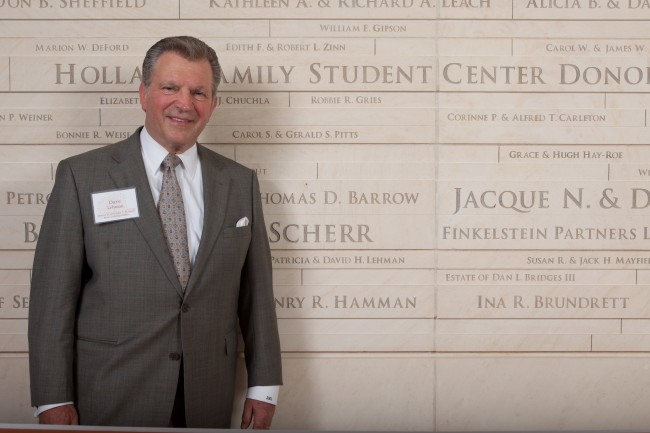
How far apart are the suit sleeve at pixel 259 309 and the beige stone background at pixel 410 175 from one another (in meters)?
0.30

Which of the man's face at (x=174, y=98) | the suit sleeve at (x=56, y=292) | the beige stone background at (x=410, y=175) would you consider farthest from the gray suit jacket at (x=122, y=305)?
the beige stone background at (x=410, y=175)

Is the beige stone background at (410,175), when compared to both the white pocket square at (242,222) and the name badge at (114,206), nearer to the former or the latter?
the white pocket square at (242,222)

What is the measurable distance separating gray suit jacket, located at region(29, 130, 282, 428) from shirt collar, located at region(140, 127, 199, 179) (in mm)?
34

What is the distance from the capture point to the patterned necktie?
1896 millimetres

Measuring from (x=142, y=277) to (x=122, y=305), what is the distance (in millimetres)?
96

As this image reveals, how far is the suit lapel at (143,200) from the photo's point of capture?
1.85 meters

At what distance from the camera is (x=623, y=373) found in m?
2.47

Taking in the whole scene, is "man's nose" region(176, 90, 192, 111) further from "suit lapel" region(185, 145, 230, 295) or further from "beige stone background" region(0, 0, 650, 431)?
"beige stone background" region(0, 0, 650, 431)

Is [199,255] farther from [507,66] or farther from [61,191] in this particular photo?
[507,66]

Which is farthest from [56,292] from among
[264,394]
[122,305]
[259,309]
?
[264,394]

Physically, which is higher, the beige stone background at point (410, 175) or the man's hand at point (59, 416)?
the beige stone background at point (410, 175)

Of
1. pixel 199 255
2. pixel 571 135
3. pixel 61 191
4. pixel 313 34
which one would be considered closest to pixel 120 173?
pixel 61 191

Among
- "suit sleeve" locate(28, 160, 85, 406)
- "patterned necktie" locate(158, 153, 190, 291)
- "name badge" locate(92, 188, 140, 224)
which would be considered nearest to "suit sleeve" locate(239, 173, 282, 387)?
"patterned necktie" locate(158, 153, 190, 291)

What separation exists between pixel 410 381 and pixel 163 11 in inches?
61.1
